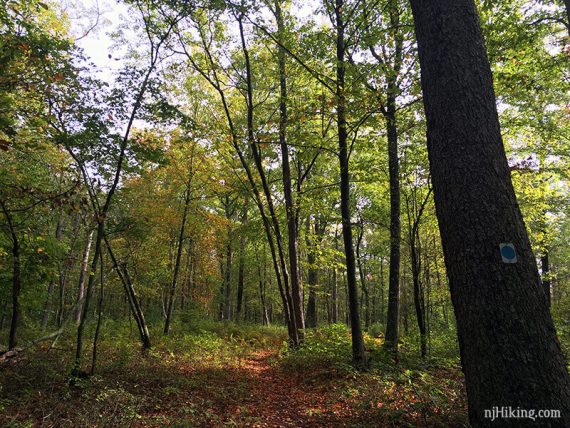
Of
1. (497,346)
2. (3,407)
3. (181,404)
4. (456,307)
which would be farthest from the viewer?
(181,404)

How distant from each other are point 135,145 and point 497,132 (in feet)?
22.5

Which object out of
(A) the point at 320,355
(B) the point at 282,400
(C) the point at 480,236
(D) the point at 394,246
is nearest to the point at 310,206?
(D) the point at 394,246

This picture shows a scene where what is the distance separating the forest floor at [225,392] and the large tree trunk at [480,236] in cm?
302

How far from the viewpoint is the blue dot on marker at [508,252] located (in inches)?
91.0

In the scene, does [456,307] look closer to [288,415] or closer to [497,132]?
[497,132]

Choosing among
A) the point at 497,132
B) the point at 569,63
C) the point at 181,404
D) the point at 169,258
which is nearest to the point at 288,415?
the point at 181,404

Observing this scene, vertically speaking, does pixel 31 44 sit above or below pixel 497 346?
above

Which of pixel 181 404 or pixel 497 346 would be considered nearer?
pixel 497 346

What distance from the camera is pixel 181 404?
607cm

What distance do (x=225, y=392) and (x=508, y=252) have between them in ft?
21.8

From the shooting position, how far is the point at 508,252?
91.5 inches

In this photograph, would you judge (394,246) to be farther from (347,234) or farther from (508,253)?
(508,253)

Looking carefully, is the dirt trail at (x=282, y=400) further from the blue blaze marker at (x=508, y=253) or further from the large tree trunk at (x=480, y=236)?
the blue blaze marker at (x=508, y=253)

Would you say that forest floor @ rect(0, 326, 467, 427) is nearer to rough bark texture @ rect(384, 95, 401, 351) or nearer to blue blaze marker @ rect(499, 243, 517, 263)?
rough bark texture @ rect(384, 95, 401, 351)
